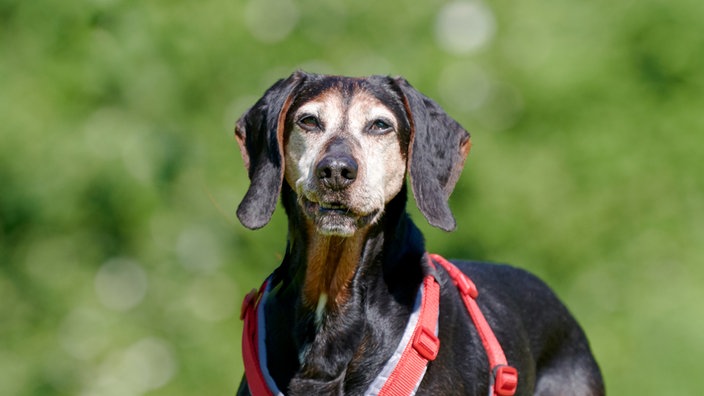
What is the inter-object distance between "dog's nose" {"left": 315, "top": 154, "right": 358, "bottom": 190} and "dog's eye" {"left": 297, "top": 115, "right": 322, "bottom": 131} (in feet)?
1.01

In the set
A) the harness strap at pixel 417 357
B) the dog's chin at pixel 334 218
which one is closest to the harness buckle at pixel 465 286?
the harness strap at pixel 417 357

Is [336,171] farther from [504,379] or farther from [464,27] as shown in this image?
[464,27]

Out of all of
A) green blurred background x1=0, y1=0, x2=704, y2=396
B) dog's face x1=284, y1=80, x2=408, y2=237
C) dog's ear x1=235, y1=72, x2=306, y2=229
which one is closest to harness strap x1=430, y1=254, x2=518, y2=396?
dog's face x1=284, y1=80, x2=408, y2=237

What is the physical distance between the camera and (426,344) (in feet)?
12.4

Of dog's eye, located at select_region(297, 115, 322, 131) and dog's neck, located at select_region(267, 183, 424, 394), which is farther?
dog's eye, located at select_region(297, 115, 322, 131)

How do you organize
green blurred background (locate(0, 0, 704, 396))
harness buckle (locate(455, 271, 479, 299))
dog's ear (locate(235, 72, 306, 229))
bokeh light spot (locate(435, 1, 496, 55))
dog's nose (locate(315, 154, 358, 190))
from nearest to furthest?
dog's nose (locate(315, 154, 358, 190)), dog's ear (locate(235, 72, 306, 229)), harness buckle (locate(455, 271, 479, 299)), green blurred background (locate(0, 0, 704, 396)), bokeh light spot (locate(435, 1, 496, 55))

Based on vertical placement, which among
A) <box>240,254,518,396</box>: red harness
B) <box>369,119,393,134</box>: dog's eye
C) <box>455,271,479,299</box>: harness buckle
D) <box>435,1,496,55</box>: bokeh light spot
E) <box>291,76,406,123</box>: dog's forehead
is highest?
<box>435,1,496,55</box>: bokeh light spot

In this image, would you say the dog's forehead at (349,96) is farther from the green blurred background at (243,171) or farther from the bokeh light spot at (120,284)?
the bokeh light spot at (120,284)

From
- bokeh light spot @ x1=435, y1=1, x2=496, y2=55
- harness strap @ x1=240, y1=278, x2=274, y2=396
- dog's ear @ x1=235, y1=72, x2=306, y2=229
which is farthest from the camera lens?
bokeh light spot @ x1=435, y1=1, x2=496, y2=55

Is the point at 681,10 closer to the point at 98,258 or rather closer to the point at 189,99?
the point at 189,99

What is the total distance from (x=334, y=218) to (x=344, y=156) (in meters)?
0.24

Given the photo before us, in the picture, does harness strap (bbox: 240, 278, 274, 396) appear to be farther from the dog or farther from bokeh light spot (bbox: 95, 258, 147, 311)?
bokeh light spot (bbox: 95, 258, 147, 311)

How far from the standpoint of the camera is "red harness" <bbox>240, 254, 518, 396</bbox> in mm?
3742

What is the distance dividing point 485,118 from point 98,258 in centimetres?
279
